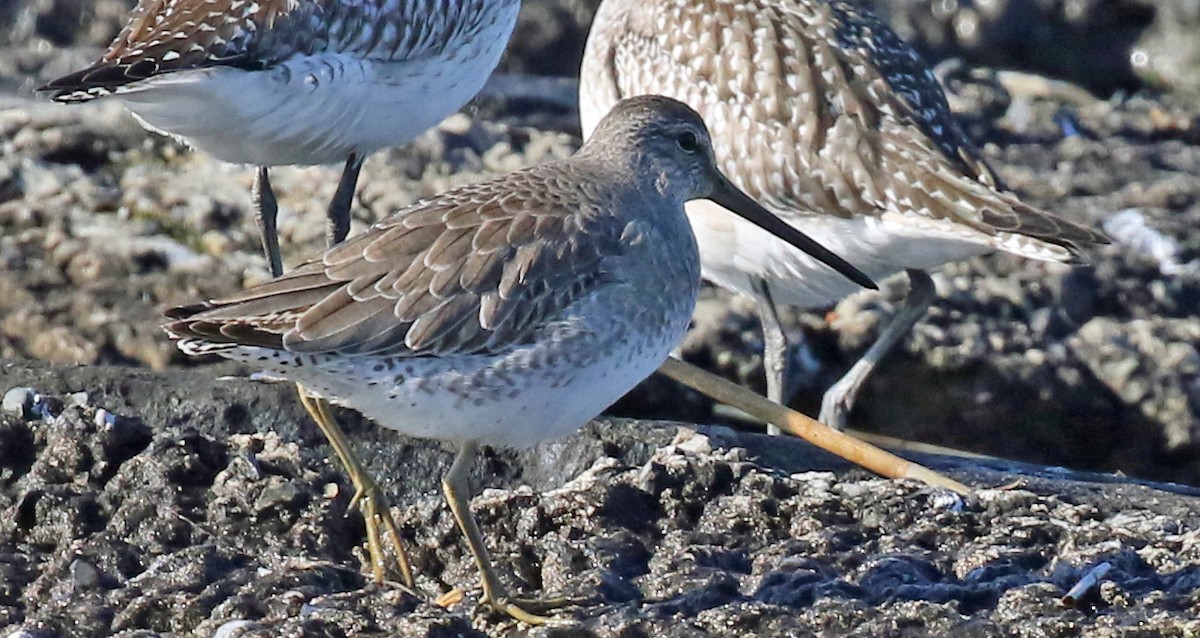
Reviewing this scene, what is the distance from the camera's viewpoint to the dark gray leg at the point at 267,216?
24.3ft

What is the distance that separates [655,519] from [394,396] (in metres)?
1.02

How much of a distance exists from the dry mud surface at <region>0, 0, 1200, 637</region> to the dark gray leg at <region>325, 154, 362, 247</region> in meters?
0.68

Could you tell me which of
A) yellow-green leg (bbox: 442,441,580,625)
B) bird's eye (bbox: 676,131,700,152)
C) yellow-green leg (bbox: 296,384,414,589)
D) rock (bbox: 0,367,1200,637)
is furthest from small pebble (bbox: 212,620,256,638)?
bird's eye (bbox: 676,131,700,152)

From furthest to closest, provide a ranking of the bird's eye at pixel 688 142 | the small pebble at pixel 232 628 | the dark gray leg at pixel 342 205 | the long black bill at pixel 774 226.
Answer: the dark gray leg at pixel 342 205
the long black bill at pixel 774 226
the bird's eye at pixel 688 142
the small pebble at pixel 232 628

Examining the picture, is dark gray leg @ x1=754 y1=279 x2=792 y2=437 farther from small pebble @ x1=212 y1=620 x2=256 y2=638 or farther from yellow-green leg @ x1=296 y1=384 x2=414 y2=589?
small pebble @ x1=212 y1=620 x2=256 y2=638

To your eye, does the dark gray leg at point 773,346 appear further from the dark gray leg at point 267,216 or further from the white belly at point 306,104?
the dark gray leg at point 267,216

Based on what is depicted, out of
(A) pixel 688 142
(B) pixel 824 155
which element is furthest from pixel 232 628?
(B) pixel 824 155

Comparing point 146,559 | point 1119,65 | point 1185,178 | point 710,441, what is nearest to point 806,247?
point 710,441

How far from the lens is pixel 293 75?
21.8ft

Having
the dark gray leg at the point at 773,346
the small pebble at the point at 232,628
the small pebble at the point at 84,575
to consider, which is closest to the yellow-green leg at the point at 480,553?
the small pebble at the point at 232,628

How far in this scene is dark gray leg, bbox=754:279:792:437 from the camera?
25.0 ft

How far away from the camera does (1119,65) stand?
42.6 feet

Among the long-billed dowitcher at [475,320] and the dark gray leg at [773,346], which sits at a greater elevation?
the long-billed dowitcher at [475,320]

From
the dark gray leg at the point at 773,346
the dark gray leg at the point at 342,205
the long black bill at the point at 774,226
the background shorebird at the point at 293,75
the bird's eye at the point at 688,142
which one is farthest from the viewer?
the dark gray leg at the point at 773,346
